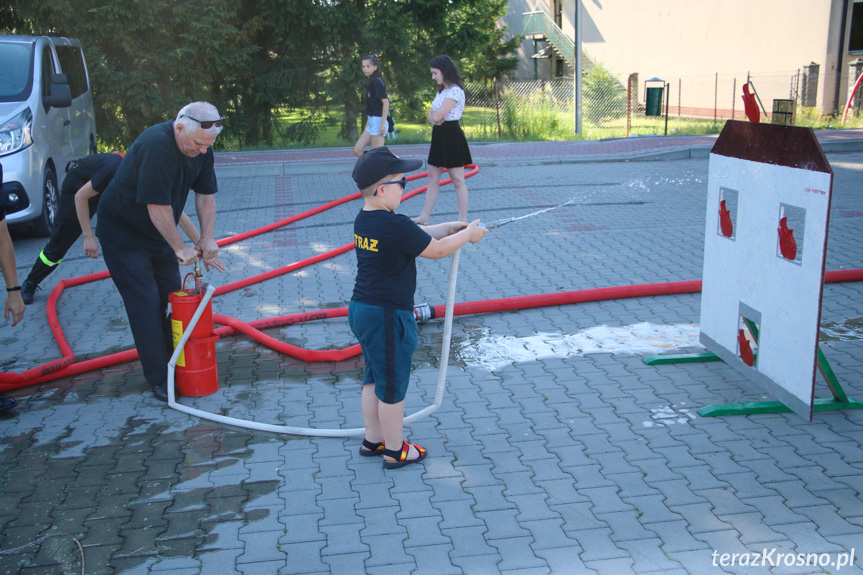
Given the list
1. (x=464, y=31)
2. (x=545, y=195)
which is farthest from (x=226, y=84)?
(x=545, y=195)

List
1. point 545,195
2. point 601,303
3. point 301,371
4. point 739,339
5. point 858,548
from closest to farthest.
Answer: point 858,548
point 739,339
point 301,371
point 601,303
point 545,195

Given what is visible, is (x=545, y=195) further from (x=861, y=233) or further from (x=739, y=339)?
(x=739, y=339)

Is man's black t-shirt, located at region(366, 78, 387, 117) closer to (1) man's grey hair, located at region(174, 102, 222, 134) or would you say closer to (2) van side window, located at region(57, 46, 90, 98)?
(2) van side window, located at region(57, 46, 90, 98)

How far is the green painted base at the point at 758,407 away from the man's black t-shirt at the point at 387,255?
77.8 inches

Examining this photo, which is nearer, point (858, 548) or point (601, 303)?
point (858, 548)

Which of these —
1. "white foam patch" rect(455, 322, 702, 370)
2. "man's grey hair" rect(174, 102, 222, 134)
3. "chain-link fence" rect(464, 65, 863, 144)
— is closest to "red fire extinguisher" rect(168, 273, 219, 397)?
"man's grey hair" rect(174, 102, 222, 134)

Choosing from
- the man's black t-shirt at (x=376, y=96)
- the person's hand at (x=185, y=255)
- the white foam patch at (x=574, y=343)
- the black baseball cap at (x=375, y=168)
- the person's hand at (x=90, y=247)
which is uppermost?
the man's black t-shirt at (x=376, y=96)

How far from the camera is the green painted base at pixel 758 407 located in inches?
170

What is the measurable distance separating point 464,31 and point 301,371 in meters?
14.5

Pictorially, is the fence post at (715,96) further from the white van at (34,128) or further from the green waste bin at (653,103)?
the white van at (34,128)

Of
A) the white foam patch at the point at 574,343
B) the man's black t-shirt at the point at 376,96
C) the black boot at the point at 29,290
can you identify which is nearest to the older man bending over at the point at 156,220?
the white foam patch at the point at 574,343

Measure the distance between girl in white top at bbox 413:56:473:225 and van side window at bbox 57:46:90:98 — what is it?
5.93 metres

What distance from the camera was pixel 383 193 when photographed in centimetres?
353

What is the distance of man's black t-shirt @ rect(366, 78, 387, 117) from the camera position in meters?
10.3
